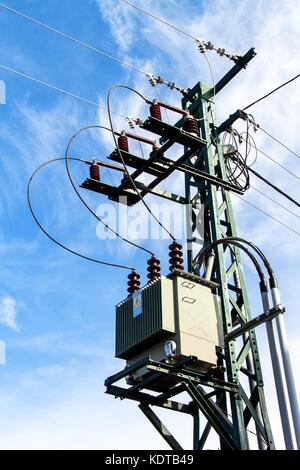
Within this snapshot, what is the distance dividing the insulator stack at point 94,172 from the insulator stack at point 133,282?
5.58 ft

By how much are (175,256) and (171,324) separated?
1.02 metres

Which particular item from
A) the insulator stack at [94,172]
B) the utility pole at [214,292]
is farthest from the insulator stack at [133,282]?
the insulator stack at [94,172]

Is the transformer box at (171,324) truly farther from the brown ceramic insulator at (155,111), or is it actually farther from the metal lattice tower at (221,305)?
the brown ceramic insulator at (155,111)

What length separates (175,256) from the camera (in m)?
8.30

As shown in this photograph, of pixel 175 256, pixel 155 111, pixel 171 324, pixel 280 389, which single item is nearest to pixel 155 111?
pixel 155 111

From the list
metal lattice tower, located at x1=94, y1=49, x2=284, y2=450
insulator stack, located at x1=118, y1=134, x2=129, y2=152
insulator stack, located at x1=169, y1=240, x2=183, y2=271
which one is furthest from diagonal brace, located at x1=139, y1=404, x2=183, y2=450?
insulator stack, located at x1=118, y1=134, x2=129, y2=152

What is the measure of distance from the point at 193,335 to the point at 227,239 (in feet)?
4.84

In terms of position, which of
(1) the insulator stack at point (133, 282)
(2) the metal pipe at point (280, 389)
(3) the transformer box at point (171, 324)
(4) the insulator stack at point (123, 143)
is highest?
(4) the insulator stack at point (123, 143)

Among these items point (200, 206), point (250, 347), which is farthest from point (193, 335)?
point (200, 206)

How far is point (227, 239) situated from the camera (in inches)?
335

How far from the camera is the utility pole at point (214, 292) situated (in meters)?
7.76

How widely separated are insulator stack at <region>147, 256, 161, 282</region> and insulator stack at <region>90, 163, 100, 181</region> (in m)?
1.74
